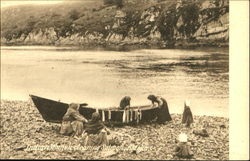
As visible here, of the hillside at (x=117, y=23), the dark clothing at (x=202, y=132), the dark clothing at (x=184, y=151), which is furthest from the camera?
the hillside at (x=117, y=23)

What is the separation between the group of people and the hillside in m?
0.67

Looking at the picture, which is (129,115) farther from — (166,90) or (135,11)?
(135,11)

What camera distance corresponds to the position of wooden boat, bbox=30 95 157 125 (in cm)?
470

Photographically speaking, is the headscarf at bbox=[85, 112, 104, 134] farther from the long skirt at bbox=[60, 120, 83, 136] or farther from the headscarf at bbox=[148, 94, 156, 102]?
the headscarf at bbox=[148, 94, 156, 102]

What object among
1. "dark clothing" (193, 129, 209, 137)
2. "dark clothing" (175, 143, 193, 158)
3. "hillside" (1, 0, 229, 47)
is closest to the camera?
"dark clothing" (175, 143, 193, 158)

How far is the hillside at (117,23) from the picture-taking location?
469 cm

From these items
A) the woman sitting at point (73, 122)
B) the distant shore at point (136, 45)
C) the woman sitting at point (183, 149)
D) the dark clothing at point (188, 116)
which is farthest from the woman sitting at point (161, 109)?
the woman sitting at point (73, 122)

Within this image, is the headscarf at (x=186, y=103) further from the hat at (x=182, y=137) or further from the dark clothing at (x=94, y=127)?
the dark clothing at (x=94, y=127)

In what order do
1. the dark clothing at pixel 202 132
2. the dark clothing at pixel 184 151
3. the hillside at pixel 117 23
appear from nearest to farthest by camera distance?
the dark clothing at pixel 184 151
the dark clothing at pixel 202 132
the hillside at pixel 117 23

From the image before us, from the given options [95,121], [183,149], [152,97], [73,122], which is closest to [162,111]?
[152,97]

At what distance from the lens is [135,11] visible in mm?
4777

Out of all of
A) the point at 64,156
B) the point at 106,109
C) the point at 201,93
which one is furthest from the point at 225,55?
the point at 64,156

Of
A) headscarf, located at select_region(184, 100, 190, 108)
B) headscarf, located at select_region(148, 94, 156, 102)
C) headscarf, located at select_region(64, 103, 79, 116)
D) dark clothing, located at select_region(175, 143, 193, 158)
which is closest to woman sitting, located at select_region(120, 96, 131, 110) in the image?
headscarf, located at select_region(148, 94, 156, 102)

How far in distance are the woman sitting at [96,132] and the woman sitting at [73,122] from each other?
3.1 inches
